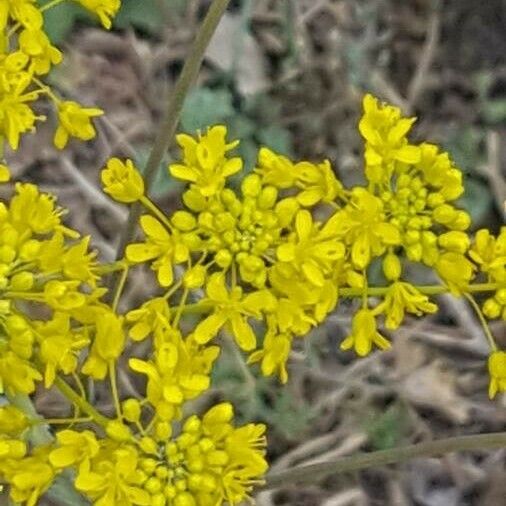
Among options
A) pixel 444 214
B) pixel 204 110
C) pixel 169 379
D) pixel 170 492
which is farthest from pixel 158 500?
pixel 204 110

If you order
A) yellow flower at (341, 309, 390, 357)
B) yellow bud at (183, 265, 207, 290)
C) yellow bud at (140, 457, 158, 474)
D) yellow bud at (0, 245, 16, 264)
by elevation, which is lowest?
yellow bud at (140, 457, 158, 474)

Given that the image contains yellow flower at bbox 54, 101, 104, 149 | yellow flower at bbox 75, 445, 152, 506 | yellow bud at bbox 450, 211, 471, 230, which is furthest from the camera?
yellow flower at bbox 54, 101, 104, 149

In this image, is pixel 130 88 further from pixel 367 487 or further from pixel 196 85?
pixel 367 487

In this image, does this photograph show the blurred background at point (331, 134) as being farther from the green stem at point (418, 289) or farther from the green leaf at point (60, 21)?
the green stem at point (418, 289)

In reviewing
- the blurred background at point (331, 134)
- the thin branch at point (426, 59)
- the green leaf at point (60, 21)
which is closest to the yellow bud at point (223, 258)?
the blurred background at point (331, 134)

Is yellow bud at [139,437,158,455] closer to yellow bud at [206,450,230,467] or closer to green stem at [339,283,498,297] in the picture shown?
yellow bud at [206,450,230,467]

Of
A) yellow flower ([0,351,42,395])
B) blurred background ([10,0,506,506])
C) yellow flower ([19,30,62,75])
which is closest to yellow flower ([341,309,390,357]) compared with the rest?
yellow flower ([0,351,42,395])

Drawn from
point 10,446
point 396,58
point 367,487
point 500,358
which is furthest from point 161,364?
point 396,58
